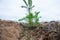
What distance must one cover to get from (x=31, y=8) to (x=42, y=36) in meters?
0.88

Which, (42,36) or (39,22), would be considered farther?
(39,22)

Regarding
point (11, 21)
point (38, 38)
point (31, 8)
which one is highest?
point (31, 8)

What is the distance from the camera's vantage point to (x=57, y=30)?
16.3 ft

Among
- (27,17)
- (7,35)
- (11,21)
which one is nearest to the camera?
(7,35)

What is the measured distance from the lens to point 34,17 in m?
5.36

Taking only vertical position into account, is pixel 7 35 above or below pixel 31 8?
below

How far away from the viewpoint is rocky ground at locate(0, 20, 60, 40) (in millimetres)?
4766

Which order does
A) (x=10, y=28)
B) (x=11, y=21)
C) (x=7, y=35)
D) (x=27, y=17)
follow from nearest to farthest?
(x=7, y=35)
(x=10, y=28)
(x=27, y=17)
(x=11, y=21)

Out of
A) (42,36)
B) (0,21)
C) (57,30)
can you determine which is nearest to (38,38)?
(42,36)

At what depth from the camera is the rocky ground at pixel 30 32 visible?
477 centimetres

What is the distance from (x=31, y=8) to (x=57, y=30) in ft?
3.08

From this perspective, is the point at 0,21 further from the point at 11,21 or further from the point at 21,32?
the point at 21,32

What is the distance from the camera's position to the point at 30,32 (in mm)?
5207

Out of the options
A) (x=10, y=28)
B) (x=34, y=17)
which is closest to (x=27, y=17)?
(x=34, y=17)
